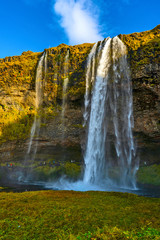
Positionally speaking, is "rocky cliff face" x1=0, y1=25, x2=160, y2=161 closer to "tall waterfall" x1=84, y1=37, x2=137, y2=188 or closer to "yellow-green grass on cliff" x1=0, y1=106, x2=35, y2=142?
"yellow-green grass on cliff" x1=0, y1=106, x2=35, y2=142

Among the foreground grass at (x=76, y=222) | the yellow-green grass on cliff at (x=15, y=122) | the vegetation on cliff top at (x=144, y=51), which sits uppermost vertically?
the vegetation on cliff top at (x=144, y=51)

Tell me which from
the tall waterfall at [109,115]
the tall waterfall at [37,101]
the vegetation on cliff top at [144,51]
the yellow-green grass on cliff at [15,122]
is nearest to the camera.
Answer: the vegetation on cliff top at [144,51]

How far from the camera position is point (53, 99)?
78.8ft

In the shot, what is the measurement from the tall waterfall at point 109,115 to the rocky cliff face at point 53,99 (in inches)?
42.5

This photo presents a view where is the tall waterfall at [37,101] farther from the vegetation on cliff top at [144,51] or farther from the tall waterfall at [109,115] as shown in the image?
the vegetation on cliff top at [144,51]

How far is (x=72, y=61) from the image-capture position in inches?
935

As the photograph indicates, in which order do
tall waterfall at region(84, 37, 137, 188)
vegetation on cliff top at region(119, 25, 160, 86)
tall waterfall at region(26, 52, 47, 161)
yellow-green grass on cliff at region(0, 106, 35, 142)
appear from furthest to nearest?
yellow-green grass on cliff at region(0, 106, 35, 142) → tall waterfall at region(26, 52, 47, 161) → tall waterfall at region(84, 37, 137, 188) → vegetation on cliff top at region(119, 25, 160, 86)

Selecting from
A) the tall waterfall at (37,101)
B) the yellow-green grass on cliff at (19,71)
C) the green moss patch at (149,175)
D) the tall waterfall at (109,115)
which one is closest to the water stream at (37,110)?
the tall waterfall at (37,101)

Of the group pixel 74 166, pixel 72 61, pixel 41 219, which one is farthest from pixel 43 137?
pixel 41 219

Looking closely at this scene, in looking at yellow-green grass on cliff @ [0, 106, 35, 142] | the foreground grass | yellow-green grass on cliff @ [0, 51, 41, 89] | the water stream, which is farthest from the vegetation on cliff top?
yellow-green grass on cliff @ [0, 106, 35, 142]

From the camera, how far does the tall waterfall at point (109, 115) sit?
19.7m

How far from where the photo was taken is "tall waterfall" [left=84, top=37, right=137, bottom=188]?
19734 millimetres

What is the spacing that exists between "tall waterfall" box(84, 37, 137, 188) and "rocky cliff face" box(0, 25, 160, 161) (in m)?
1.08

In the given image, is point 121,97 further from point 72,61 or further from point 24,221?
point 24,221
